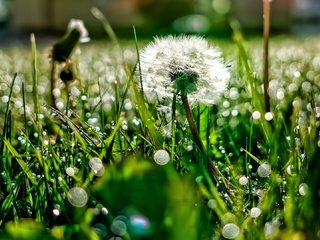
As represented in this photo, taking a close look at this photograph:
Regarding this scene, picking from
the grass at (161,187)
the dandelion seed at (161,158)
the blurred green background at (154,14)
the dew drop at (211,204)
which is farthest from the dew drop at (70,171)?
the blurred green background at (154,14)

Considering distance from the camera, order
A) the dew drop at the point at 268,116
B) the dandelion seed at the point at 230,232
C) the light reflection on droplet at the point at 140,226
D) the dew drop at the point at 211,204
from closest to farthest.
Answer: the light reflection on droplet at the point at 140,226, the dandelion seed at the point at 230,232, the dew drop at the point at 211,204, the dew drop at the point at 268,116

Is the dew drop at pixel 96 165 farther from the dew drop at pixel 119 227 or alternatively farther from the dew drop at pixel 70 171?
the dew drop at pixel 119 227

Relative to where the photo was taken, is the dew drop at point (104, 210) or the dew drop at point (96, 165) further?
the dew drop at point (96, 165)

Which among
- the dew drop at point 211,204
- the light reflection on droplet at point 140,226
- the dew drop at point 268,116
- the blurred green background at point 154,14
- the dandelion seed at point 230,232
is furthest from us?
the blurred green background at point 154,14

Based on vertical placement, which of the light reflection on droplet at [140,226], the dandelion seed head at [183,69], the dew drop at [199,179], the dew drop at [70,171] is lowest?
the light reflection on droplet at [140,226]

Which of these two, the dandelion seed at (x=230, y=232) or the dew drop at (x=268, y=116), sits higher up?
the dew drop at (x=268, y=116)

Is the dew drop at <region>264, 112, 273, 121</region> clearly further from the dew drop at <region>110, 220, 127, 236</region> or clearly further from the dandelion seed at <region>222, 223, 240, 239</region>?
the dew drop at <region>110, 220, 127, 236</region>

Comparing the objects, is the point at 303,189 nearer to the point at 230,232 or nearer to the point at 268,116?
the point at 230,232
